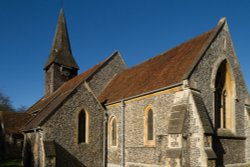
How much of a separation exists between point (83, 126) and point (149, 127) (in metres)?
5.08

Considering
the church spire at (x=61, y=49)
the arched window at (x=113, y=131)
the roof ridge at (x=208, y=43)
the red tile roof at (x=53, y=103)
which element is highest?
the church spire at (x=61, y=49)

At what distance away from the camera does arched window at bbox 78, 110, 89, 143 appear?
18025mm

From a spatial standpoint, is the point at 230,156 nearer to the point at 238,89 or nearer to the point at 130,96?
the point at 238,89

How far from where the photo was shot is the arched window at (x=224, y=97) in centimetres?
1587

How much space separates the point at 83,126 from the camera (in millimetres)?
18281

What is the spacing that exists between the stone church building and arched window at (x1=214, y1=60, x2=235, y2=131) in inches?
2.4

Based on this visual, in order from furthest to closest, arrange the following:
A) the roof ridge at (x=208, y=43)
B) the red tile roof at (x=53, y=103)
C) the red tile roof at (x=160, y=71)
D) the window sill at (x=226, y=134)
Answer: the red tile roof at (x=53, y=103) < the red tile roof at (x=160, y=71) < the window sill at (x=226, y=134) < the roof ridge at (x=208, y=43)

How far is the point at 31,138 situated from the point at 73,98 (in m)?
4.24

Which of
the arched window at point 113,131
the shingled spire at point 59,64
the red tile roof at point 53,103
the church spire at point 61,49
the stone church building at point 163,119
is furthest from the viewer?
the church spire at point 61,49

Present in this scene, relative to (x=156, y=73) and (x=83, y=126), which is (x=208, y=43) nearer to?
(x=156, y=73)

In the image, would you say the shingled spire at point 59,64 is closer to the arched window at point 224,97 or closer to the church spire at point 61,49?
the church spire at point 61,49

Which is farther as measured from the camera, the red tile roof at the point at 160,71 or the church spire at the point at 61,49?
the church spire at the point at 61,49

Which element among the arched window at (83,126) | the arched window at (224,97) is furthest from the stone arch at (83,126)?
the arched window at (224,97)

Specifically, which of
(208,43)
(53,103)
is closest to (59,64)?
(53,103)
